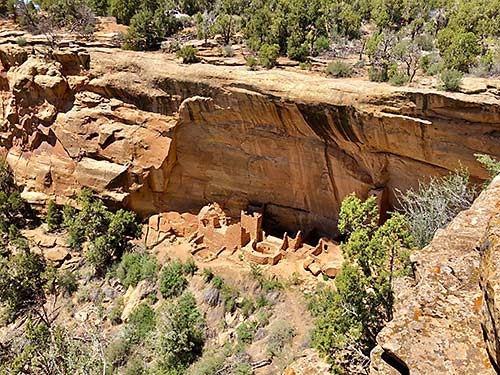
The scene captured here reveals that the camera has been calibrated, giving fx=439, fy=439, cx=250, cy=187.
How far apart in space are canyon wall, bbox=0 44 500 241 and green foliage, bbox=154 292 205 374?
517 cm

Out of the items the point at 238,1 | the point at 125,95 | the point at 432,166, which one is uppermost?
the point at 238,1

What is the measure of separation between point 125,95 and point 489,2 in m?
17.1

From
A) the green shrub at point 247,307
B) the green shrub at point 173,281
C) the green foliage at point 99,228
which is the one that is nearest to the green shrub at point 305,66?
the green shrub at point 247,307

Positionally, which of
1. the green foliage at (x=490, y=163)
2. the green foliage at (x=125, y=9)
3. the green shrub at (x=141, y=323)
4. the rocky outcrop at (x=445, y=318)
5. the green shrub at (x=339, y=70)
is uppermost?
the green foliage at (x=125, y=9)

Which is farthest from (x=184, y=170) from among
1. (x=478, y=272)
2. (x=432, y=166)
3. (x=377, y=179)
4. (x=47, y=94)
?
(x=478, y=272)

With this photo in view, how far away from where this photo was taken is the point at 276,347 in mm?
12828

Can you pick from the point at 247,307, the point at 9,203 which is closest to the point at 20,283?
the point at 9,203

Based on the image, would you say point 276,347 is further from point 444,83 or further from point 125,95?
point 125,95

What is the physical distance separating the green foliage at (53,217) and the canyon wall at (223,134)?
0.61 m

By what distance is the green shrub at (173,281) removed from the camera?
15961mm

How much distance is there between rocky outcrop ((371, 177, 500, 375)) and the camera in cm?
398

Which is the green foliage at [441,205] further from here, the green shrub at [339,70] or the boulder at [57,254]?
the boulder at [57,254]

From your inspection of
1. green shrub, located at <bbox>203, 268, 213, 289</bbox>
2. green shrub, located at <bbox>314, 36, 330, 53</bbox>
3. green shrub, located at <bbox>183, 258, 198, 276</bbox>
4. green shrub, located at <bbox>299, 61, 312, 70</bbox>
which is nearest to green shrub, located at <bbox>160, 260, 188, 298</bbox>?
green shrub, located at <bbox>183, 258, 198, 276</bbox>

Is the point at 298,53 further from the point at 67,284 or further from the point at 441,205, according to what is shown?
the point at 67,284
